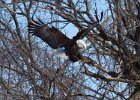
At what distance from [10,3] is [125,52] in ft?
7.33

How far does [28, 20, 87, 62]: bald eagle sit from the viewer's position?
674 cm

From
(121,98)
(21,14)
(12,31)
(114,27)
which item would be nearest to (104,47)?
(114,27)

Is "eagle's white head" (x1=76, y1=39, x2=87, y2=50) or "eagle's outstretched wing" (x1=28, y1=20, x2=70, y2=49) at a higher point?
"eagle's outstretched wing" (x1=28, y1=20, x2=70, y2=49)

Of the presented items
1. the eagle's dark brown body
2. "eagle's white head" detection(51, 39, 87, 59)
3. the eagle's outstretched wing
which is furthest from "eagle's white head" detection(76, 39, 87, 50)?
the eagle's outstretched wing

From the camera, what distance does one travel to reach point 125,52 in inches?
249

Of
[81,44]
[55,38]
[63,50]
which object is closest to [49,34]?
[55,38]

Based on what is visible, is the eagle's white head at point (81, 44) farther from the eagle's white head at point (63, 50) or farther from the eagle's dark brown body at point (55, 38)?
the eagle's dark brown body at point (55, 38)

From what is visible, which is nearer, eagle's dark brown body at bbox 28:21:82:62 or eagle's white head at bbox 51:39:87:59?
eagle's white head at bbox 51:39:87:59

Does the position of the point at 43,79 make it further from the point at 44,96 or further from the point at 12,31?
the point at 12,31

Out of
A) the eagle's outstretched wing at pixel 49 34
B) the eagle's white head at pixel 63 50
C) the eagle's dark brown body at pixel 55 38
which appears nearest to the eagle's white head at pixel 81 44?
the eagle's white head at pixel 63 50

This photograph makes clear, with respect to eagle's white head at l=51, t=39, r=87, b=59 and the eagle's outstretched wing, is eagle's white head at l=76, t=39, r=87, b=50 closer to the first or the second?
eagle's white head at l=51, t=39, r=87, b=59

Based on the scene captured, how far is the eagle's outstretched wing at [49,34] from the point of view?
6.78 m

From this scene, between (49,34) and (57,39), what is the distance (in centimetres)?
16

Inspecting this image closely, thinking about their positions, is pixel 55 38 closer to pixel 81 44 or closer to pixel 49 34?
pixel 49 34
